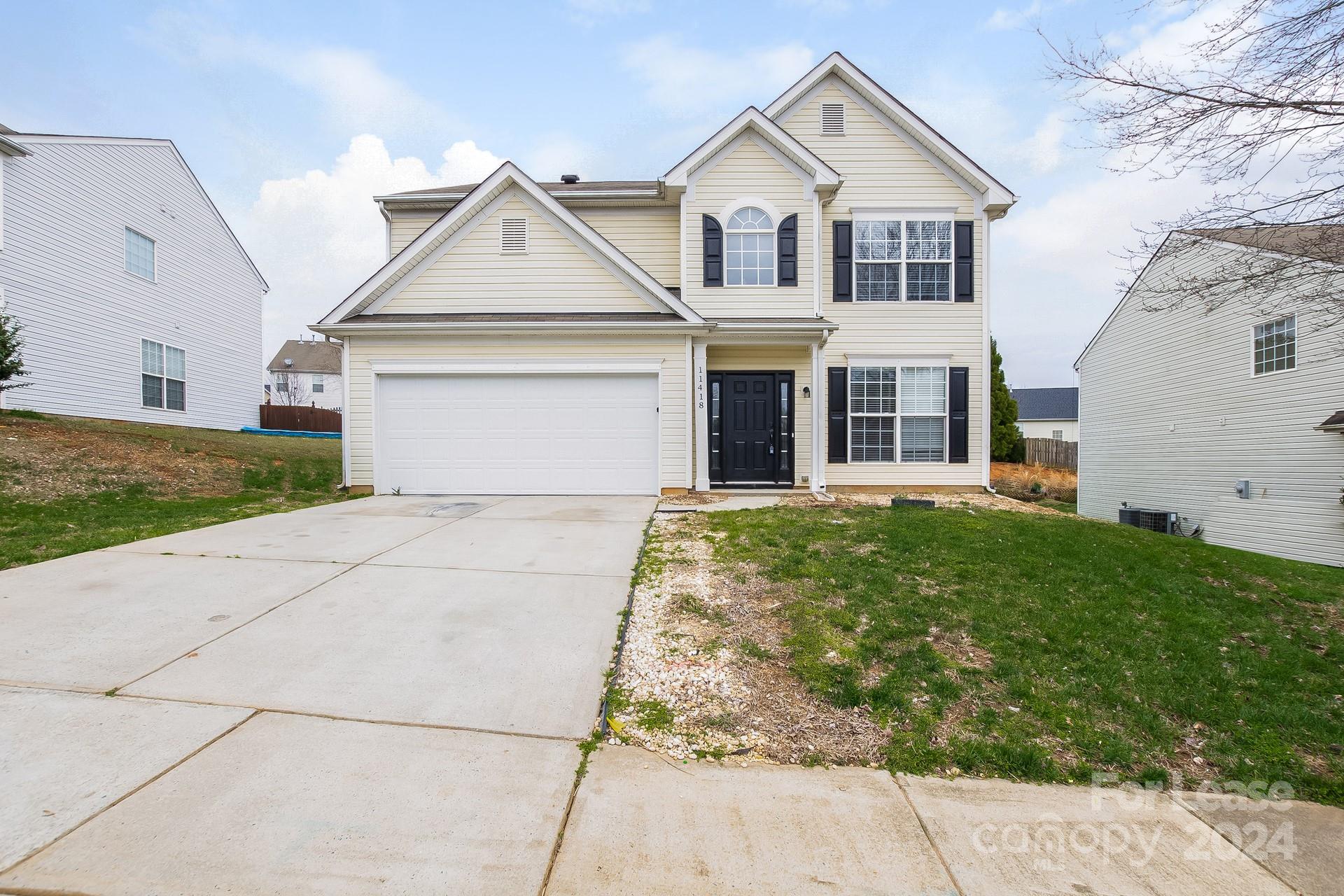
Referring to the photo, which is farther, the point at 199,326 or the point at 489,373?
the point at 199,326

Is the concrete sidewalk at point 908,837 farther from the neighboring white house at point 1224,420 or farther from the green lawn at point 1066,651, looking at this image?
the neighboring white house at point 1224,420

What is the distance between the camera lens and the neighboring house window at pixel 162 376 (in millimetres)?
17094

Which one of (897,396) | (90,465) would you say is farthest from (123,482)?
(897,396)

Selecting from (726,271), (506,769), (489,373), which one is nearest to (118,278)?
(489,373)

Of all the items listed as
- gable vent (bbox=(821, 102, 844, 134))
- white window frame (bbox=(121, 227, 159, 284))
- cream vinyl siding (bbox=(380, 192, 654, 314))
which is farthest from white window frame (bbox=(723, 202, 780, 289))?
white window frame (bbox=(121, 227, 159, 284))

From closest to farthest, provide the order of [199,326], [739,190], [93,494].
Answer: [93,494]
[739,190]
[199,326]

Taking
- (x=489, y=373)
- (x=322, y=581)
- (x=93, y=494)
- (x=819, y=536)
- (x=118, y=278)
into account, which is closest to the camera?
(x=322, y=581)

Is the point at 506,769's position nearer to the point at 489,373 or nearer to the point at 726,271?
the point at 489,373

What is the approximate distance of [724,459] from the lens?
1202 cm

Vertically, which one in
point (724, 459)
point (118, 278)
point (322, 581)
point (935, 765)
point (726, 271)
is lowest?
point (935, 765)

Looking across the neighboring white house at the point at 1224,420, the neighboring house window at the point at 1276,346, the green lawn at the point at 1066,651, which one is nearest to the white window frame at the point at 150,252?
the green lawn at the point at 1066,651

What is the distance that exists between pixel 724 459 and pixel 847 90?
795 centimetres

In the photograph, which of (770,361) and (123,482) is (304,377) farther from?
(770,361)

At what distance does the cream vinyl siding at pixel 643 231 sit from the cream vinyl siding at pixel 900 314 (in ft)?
10.2
